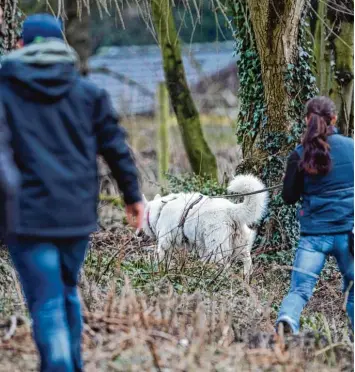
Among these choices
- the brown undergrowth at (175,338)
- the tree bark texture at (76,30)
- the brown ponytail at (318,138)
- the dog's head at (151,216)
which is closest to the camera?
the brown undergrowth at (175,338)

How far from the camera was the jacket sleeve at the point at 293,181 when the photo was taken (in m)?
6.67

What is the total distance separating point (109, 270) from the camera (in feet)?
29.4

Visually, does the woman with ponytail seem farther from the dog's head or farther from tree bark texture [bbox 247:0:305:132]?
the dog's head

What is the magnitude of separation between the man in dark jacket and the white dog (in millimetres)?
5131

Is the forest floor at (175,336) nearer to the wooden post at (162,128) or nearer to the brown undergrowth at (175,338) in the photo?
the brown undergrowth at (175,338)

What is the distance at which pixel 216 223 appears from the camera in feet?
35.3

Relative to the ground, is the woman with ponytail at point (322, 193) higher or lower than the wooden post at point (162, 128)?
higher

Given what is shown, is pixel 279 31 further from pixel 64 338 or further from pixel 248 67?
pixel 64 338

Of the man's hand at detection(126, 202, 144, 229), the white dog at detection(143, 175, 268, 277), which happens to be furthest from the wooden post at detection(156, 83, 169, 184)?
the man's hand at detection(126, 202, 144, 229)

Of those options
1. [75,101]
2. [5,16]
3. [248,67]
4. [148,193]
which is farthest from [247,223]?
[148,193]

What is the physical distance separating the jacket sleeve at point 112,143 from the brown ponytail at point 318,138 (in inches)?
71.3

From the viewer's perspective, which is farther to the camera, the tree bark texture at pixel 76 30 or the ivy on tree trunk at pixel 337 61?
the tree bark texture at pixel 76 30

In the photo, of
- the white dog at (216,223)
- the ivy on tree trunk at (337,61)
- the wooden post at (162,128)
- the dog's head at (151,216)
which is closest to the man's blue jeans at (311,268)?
the white dog at (216,223)

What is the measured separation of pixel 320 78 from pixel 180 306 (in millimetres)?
8085
